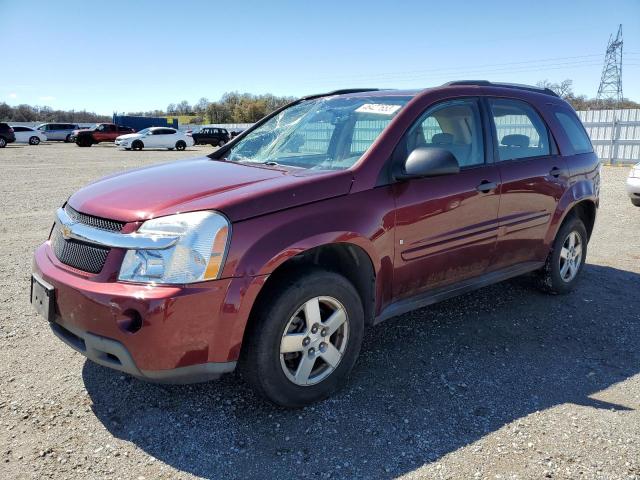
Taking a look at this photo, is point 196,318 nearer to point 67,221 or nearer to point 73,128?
A: point 67,221

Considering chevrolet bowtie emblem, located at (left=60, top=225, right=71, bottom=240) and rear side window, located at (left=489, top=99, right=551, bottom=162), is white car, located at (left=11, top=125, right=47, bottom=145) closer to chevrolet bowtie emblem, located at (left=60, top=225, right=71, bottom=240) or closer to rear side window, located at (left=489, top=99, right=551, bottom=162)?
chevrolet bowtie emblem, located at (left=60, top=225, right=71, bottom=240)

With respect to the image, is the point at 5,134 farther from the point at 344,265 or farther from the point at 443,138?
the point at 344,265

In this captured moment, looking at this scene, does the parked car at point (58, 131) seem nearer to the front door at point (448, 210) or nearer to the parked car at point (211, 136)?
the parked car at point (211, 136)

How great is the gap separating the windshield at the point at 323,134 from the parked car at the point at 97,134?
37.8 m

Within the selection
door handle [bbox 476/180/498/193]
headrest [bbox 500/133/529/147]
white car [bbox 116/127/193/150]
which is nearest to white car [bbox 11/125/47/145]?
white car [bbox 116/127/193/150]

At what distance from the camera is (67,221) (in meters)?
3.00

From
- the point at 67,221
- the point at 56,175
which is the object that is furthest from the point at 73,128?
the point at 67,221

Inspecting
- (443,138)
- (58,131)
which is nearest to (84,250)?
(443,138)

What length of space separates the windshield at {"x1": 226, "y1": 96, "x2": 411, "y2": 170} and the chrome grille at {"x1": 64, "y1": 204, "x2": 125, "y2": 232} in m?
1.27

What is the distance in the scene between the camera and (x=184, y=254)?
251 cm

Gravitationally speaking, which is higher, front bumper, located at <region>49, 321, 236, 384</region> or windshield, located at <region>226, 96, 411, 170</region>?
windshield, located at <region>226, 96, 411, 170</region>

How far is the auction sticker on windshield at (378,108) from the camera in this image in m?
3.54

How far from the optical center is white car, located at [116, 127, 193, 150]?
32656mm

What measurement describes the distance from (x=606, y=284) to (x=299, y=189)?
4.02 m
